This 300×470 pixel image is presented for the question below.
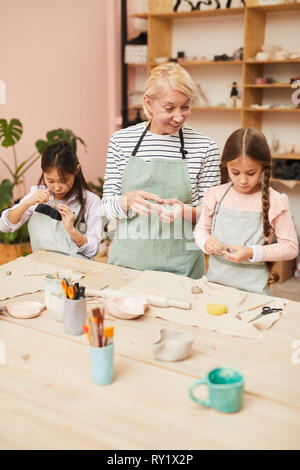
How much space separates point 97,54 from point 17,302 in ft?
13.1

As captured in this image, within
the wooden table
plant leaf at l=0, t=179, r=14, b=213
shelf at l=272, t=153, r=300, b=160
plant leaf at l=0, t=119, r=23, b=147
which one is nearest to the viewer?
the wooden table

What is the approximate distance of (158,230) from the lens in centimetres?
212

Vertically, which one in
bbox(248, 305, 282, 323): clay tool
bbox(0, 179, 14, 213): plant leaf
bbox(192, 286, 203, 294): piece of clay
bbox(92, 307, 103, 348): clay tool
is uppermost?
bbox(92, 307, 103, 348): clay tool

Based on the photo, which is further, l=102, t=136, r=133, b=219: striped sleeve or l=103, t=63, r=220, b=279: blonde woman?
l=102, t=136, r=133, b=219: striped sleeve

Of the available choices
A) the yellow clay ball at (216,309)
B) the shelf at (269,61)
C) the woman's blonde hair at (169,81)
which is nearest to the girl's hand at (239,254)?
the yellow clay ball at (216,309)

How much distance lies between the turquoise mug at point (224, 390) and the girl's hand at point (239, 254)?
68 cm

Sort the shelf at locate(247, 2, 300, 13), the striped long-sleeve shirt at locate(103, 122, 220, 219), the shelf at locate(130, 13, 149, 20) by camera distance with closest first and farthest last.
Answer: the striped long-sleeve shirt at locate(103, 122, 220, 219), the shelf at locate(247, 2, 300, 13), the shelf at locate(130, 13, 149, 20)

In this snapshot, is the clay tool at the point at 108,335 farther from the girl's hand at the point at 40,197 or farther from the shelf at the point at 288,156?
the shelf at the point at 288,156

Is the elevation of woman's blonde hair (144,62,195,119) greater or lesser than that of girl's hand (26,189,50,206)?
greater

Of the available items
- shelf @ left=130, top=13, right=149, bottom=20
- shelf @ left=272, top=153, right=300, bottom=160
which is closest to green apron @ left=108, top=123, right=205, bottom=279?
shelf @ left=272, top=153, right=300, bottom=160

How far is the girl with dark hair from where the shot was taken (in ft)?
7.50

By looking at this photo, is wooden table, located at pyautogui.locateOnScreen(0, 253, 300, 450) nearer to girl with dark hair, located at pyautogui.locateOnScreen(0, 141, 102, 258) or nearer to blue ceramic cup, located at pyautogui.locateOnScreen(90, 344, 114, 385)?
blue ceramic cup, located at pyautogui.locateOnScreen(90, 344, 114, 385)

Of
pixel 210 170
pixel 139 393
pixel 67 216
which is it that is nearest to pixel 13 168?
pixel 67 216

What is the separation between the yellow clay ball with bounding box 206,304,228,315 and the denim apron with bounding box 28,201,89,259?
2.88ft
